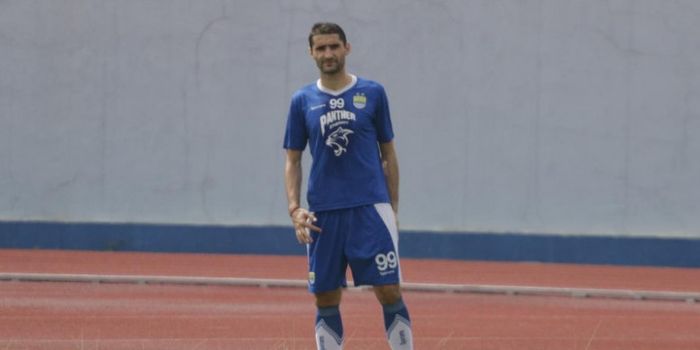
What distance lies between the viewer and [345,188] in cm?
807

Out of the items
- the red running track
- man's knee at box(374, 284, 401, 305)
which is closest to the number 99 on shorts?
man's knee at box(374, 284, 401, 305)

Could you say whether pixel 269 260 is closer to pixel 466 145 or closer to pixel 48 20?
pixel 466 145

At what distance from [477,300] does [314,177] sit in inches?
244

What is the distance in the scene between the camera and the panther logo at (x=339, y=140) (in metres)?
8.00

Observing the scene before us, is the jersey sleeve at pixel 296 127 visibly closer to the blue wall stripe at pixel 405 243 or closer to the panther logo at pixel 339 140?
the panther logo at pixel 339 140

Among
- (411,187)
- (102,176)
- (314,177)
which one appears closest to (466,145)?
(411,187)

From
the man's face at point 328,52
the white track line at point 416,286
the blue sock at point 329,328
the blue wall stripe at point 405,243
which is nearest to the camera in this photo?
the man's face at point 328,52

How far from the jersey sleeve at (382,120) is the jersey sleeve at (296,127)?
397mm

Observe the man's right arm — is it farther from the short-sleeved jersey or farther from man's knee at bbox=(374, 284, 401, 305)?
man's knee at bbox=(374, 284, 401, 305)

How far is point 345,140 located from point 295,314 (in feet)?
15.2

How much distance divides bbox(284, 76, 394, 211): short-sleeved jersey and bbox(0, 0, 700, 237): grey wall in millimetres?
11130

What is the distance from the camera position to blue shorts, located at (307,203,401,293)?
8.04 m

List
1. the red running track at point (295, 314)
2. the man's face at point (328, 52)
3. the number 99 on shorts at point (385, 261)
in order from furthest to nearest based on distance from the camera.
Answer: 1. the red running track at point (295, 314)
2. the number 99 on shorts at point (385, 261)
3. the man's face at point (328, 52)

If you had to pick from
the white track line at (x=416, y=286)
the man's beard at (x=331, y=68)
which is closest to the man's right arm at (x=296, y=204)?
the man's beard at (x=331, y=68)
